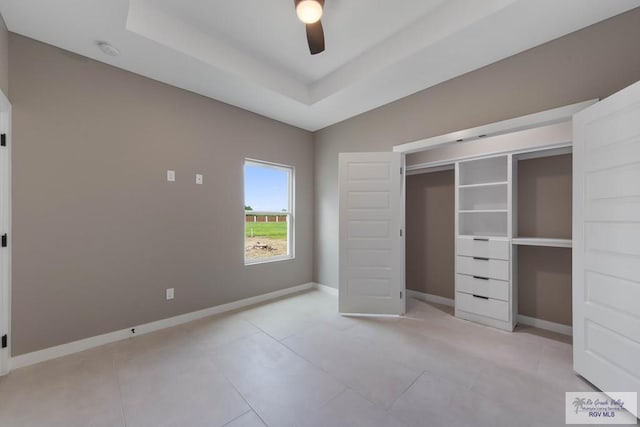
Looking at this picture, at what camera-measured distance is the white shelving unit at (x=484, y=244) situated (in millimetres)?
2756

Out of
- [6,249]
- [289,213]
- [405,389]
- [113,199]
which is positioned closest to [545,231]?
[405,389]

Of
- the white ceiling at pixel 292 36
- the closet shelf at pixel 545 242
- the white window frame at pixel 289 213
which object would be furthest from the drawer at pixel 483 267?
the white window frame at pixel 289 213

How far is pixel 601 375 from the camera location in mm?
1742

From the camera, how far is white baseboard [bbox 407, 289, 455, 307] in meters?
3.55

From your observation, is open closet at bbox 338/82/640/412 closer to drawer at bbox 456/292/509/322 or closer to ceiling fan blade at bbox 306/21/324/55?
drawer at bbox 456/292/509/322

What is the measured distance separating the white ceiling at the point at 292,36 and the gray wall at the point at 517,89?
10 cm

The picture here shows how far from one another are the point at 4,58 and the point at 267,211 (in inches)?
113

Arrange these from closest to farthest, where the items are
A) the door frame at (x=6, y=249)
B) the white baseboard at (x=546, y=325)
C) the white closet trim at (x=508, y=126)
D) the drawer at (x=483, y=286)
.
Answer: the door frame at (x=6, y=249) → the white closet trim at (x=508, y=126) → the white baseboard at (x=546, y=325) → the drawer at (x=483, y=286)

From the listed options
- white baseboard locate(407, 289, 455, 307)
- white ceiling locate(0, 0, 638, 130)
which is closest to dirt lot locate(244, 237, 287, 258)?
white ceiling locate(0, 0, 638, 130)

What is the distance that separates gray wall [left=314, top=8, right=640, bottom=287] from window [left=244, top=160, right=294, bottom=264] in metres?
1.17

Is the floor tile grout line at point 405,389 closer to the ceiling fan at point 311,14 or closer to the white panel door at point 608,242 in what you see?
the white panel door at point 608,242

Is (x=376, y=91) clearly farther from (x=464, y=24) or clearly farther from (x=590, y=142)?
(x=590, y=142)

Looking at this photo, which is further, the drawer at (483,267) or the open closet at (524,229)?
the drawer at (483,267)

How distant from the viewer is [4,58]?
201cm
